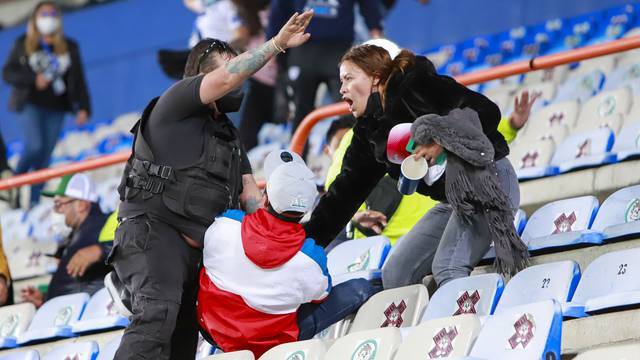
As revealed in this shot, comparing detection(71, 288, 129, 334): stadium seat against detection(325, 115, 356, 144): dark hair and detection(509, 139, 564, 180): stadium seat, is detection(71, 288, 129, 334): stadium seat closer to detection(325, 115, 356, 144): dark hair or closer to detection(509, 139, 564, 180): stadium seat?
detection(325, 115, 356, 144): dark hair

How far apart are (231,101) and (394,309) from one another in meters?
0.89

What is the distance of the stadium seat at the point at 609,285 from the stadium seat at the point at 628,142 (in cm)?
171

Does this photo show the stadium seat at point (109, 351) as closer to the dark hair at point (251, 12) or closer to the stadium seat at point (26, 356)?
the stadium seat at point (26, 356)

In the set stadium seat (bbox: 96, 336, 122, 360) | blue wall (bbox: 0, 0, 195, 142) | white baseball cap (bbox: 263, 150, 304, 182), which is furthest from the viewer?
blue wall (bbox: 0, 0, 195, 142)

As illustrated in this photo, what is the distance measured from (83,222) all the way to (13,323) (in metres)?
1.00

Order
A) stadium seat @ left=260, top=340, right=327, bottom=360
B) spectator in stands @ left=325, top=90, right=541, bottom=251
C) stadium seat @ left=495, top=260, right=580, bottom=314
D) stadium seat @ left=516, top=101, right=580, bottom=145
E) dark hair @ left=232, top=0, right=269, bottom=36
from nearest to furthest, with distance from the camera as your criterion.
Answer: stadium seat @ left=260, top=340, right=327, bottom=360
stadium seat @ left=495, top=260, right=580, bottom=314
spectator in stands @ left=325, top=90, right=541, bottom=251
stadium seat @ left=516, top=101, right=580, bottom=145
dark hair @ left=232, top=0, right=269, bottom=36

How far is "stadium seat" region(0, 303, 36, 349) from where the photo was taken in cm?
567

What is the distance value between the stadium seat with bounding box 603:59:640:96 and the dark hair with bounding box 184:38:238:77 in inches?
143

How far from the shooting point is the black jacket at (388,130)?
4121 millimetres

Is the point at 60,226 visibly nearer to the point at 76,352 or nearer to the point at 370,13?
the point at 76,352

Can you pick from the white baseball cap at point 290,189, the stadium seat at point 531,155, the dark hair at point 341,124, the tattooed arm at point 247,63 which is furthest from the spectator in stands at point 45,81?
the tattooed arm at point 247,63

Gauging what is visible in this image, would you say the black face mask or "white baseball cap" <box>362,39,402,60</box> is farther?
"white baseball cap" <box>362,39,402,60</box>

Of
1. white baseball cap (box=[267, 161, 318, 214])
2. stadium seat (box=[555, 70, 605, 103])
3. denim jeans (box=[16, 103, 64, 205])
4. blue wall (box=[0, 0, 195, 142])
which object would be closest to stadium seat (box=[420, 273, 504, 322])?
white baseball cap (box=[267, 161, 318, 214])

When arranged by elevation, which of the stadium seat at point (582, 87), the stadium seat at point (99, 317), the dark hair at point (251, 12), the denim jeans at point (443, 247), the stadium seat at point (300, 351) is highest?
the stadium seat at point (582, 87)
